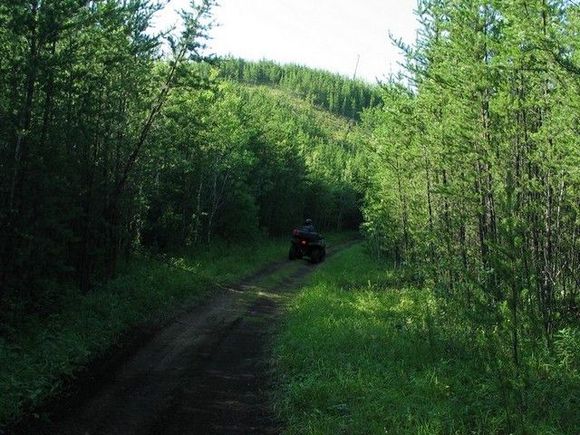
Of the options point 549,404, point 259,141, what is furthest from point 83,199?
point 259,141

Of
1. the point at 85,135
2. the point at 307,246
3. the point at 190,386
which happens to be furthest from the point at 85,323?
the point at 307,246

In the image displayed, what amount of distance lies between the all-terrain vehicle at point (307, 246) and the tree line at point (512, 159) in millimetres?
15572

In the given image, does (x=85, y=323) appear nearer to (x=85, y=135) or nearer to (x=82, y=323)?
(x=82, y=323)

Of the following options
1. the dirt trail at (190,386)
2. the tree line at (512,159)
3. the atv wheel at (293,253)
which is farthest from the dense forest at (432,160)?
the atv wheel at (293,253)

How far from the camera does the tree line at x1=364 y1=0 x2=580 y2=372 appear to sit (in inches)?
252

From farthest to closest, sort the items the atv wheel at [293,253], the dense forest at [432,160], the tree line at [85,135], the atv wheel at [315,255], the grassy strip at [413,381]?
the atv wheel at [293,253], the atv wheel at [315,255], the tree line at [85,135], the dense forest at [432,160], the grassy strip at [413,381]

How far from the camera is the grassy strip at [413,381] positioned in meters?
6.29

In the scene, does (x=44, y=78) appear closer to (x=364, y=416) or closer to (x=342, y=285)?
(x=364, y=416)

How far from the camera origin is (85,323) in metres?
10.2

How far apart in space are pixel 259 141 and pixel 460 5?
2804 cm

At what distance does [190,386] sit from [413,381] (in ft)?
11.9

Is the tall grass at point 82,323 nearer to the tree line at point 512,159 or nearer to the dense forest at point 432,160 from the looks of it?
the dense forest at point 432,160

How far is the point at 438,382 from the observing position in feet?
25.3

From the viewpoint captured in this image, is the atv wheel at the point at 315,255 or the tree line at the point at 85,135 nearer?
the tree line at the point at 85,135
